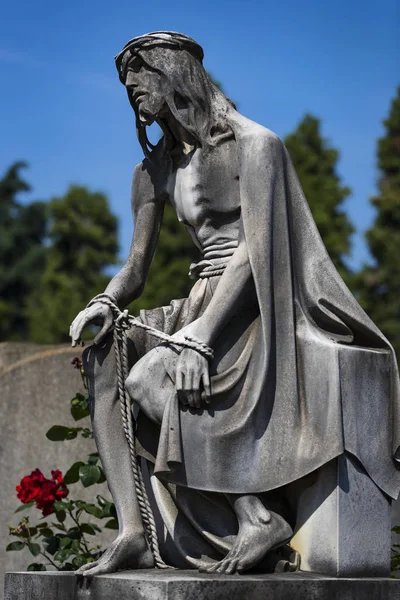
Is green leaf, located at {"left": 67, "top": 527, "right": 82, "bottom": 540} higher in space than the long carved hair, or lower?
lower

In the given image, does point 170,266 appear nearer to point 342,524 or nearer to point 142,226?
point 142,226

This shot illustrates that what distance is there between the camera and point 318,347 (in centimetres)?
561

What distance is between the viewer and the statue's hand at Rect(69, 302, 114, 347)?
5.75 meters

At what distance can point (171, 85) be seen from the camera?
5.91m

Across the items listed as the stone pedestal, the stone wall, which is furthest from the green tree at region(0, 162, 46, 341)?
the stone pedestal

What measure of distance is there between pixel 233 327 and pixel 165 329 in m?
0.36

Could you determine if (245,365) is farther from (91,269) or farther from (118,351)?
(91,269)

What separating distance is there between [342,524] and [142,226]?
5.86ft

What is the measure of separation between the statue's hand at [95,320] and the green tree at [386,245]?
Answer: 16754mm

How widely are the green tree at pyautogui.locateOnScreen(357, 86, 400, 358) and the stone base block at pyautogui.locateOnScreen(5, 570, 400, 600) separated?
55.8 feet

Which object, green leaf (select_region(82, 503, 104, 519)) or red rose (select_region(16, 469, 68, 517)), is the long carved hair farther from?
green leaf (select_region(82, 503, 104, 519))

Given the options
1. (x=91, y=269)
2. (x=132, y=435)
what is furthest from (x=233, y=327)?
(x=91, y=269)

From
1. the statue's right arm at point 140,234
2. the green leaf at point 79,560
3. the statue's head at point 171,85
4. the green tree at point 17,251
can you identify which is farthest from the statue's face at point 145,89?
the green tree at point 17,251

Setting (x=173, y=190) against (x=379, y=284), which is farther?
(x=379, y=284)
